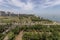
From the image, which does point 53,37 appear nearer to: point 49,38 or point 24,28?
point 49,38

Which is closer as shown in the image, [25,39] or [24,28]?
[25,39]

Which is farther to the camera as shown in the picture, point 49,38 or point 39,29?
point 39,29

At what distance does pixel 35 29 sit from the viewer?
1598 centimetres

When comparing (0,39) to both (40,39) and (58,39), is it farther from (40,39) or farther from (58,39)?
(58,39)

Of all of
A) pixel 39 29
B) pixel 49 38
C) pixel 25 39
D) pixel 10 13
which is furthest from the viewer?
pixel 10 13

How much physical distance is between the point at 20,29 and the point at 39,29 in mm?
2197

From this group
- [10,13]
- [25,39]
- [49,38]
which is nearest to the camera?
[49,38]

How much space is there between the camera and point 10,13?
42844mm

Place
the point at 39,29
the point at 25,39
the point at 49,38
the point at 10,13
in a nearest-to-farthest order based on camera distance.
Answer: the point at 49,38 < the point at 25,39 < the point at 39,29 < the point at 10,13

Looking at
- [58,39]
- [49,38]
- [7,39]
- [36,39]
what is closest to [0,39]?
[7,39]

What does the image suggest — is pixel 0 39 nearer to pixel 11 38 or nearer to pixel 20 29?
pixel 11 38

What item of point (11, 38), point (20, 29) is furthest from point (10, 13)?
point (11, 38)

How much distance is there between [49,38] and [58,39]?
0.70 meters

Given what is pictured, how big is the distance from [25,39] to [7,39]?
146cm
